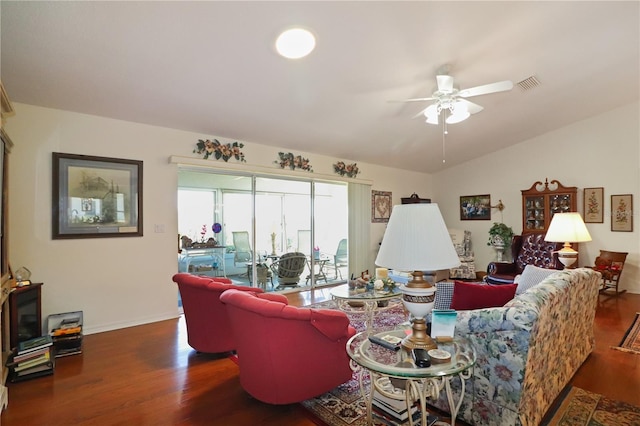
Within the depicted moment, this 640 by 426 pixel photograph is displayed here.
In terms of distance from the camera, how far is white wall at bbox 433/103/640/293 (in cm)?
536

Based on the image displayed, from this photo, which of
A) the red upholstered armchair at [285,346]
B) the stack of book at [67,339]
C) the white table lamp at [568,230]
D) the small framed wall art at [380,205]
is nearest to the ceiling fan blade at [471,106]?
the white table lamp at [568,230]

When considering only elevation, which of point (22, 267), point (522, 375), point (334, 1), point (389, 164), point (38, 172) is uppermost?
point (334, 1)

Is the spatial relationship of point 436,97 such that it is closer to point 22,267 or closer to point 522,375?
point 522,375

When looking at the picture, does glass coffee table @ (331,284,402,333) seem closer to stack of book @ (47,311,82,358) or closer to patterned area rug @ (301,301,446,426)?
patterned area rug @ (301,301,446,426)

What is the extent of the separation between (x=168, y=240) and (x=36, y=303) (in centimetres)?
144

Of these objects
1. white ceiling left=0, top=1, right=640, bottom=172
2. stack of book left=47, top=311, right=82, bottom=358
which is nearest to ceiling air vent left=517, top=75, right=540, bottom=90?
white ceiling left=0, top=1, right=640, bottom=172

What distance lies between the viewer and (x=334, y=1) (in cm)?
238

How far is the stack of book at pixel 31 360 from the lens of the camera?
8.29 feet

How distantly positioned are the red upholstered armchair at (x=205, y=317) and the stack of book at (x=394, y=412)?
1462 millimetres

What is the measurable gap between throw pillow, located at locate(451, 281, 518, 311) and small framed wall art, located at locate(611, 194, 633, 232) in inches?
192

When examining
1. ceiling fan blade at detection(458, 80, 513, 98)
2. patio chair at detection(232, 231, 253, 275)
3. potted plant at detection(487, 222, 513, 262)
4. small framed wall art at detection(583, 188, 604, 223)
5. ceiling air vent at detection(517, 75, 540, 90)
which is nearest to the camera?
ceiling fan blade at detection(458, 80, 513, 98)

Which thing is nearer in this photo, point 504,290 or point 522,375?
point 522,375

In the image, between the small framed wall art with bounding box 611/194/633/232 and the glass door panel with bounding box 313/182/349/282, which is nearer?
the small framed wall art with bounding box 611/194/633/232

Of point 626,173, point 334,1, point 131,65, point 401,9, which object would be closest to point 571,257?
point 626,173
